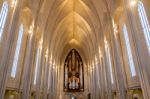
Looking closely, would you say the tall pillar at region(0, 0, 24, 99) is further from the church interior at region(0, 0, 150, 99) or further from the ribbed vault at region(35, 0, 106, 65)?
the ribbed vault at region(35, 0, 106, 65)

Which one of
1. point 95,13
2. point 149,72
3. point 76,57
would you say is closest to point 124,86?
point 149,72

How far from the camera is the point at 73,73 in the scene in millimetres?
33500

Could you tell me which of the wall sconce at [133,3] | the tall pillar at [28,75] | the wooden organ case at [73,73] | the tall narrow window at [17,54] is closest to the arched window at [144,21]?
the wall sconce at [133,3]

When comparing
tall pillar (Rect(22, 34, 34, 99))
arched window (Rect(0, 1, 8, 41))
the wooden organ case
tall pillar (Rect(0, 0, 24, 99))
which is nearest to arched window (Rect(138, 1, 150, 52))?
tall pillar (Rect(0, 0, 24, 99))

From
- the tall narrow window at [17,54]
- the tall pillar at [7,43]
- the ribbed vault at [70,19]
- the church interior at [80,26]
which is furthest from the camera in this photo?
the ribbed vault at [70,19]

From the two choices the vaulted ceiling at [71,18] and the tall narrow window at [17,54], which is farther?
the vaulted ceiling at [71,18]

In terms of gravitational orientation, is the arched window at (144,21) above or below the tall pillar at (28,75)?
above

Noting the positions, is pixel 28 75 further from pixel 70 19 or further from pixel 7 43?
pixel 70 19

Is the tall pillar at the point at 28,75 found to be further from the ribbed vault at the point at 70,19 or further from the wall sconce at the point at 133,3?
the wall sconce at the point at 133,3

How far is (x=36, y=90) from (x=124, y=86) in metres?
9.57

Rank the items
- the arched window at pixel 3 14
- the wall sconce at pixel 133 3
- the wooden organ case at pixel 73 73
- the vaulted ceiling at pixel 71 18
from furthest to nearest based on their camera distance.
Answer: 1. the wooden organ case at pixel 73 73
2. the vaulted ceiling at pixel 71 18
3. the wall sconce at pixel 133 3
4. the arched window at pixel 3 14

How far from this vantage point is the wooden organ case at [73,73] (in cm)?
3195

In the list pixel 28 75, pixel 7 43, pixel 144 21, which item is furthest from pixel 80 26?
pixel 7 43

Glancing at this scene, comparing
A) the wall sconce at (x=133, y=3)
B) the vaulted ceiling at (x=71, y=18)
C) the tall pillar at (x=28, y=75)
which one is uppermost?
the vaulted ceiling at (x=71, y=18)
